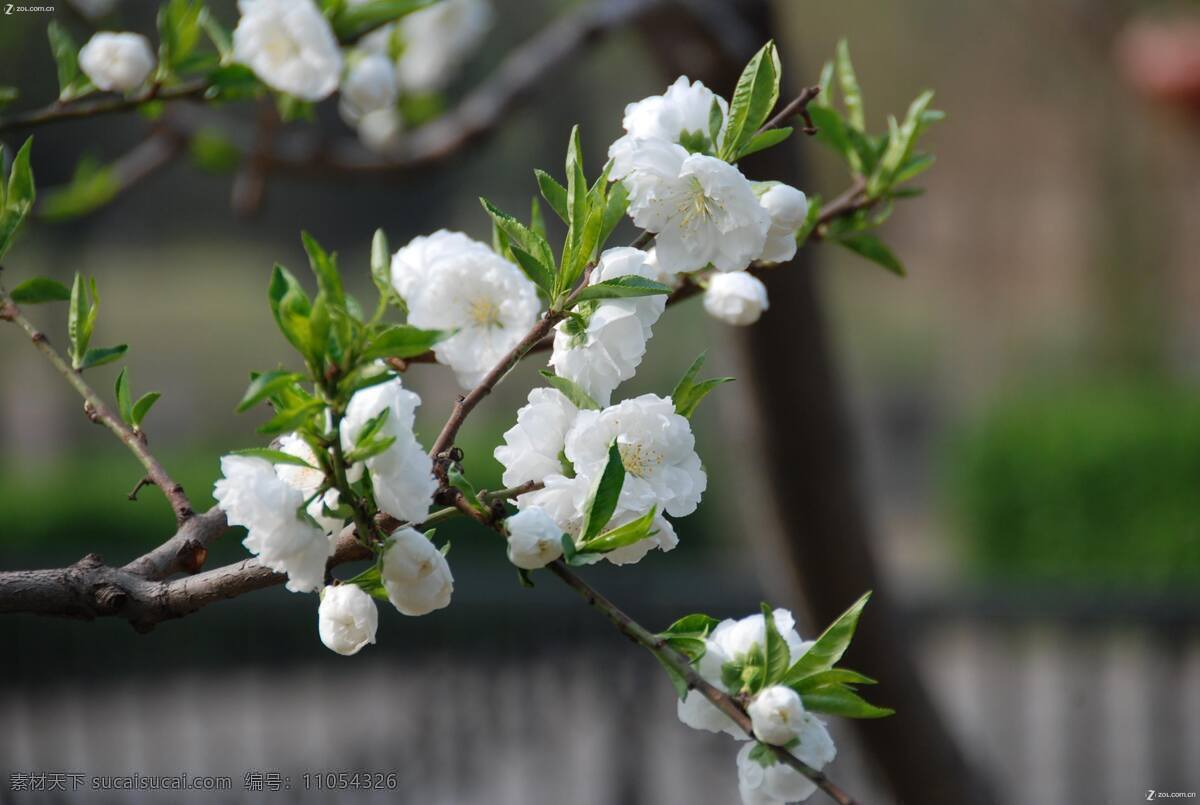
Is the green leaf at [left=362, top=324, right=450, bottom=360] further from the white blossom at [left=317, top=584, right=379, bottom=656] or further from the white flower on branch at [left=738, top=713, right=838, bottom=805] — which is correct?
the white flower on branch at [left=738, top=713, right=838, bottom=805]

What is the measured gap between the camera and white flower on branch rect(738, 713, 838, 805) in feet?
2.01

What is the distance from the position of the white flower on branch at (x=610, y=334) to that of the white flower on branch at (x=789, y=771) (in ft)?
0.65

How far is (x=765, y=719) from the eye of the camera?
1.94 ft

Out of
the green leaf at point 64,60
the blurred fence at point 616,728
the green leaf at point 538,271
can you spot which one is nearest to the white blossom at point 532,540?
the green leaf at point 538,271

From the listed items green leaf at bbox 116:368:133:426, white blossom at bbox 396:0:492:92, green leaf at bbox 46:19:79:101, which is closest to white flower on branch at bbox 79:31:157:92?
green leaf at bbox 46:19:79:101

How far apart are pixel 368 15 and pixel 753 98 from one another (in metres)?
0.52

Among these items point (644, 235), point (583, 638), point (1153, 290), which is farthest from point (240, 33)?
point (1153, 290)

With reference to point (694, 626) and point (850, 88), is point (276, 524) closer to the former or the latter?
point (694, 626)

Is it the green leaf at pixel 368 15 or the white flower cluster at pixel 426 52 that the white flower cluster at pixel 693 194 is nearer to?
the green leaf at pixel 368 15

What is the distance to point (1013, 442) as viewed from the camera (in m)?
6.67

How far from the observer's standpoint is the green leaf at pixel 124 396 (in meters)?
0.68

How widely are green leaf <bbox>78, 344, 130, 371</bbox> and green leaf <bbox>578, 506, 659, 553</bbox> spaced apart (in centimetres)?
29

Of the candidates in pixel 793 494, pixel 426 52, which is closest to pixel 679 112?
pixel 793 494

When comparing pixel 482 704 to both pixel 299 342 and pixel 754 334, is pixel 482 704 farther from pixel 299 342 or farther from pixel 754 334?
pixel 299 342
